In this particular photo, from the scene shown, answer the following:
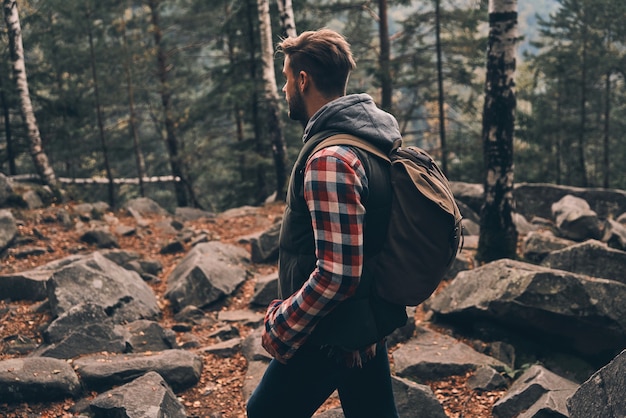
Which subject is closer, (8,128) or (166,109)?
(8,128)

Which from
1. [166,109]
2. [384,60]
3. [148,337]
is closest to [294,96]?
[148,337]

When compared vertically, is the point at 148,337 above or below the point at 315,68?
below

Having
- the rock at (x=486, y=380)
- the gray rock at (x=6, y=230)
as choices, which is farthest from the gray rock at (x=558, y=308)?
the gray rock at (x=6, y=230)

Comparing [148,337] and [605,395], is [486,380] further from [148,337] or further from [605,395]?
[148,337]

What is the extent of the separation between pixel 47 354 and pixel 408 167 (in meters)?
4.74

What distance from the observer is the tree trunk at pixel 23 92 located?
1391 cm

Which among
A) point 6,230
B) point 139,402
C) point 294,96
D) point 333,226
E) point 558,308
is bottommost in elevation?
point 139,402

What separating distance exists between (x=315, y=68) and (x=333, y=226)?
2.50 feet

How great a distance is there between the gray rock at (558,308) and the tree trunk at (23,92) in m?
11.4

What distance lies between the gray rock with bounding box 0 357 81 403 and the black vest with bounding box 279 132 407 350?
3.44 m

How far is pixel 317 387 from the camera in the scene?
2.64 m

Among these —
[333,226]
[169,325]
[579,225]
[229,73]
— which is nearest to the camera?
[333,226]

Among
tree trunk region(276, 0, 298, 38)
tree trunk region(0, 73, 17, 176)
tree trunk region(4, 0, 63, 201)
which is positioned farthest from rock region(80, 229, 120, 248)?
tree trunk region(0, 73, 17, 176)

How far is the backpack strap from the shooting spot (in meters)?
2.35
